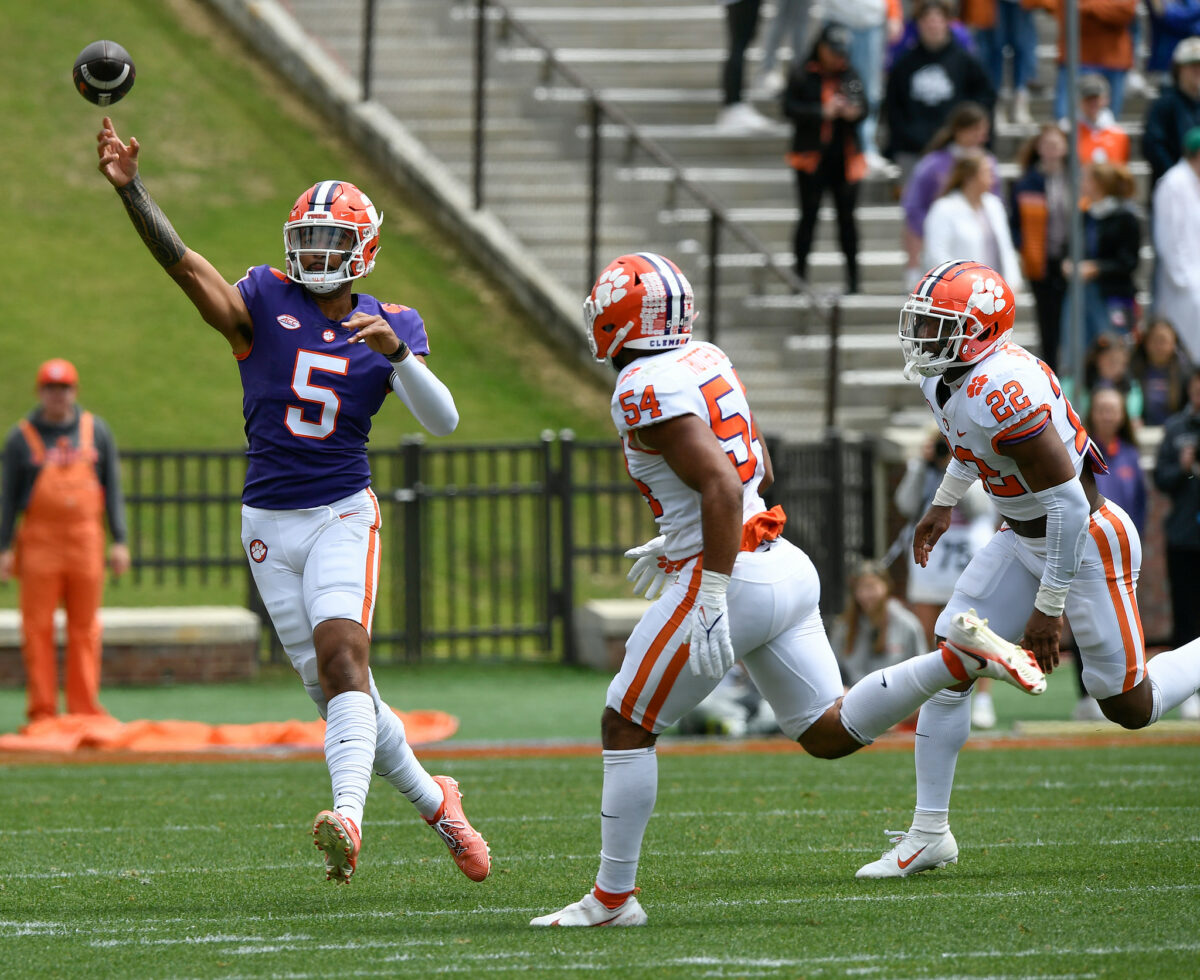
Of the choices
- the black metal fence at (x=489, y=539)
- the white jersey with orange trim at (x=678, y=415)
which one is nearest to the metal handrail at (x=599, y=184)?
the black metal fence at (x=489, y=539)

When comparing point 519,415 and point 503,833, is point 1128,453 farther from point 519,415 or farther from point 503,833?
point 519,415

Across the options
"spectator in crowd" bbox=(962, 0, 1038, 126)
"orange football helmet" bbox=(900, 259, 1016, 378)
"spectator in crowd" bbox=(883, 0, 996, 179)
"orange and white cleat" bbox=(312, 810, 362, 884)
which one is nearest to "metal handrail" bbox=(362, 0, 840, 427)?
"spectator in crowd" bbox=(883, 0, 996, 179)

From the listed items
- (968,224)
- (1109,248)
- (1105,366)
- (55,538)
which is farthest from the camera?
(1109,248)

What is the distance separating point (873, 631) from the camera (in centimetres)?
1108

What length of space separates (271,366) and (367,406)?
1.10ft

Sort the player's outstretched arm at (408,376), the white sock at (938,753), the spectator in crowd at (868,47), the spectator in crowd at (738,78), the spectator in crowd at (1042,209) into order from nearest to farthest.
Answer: the player's outstretched arm at (408,376) → the white sock at (938,753) → the spectator in crowd at (1042,209) → the spectator in crowd at (868,47) → the spectator in crowd at (738,78)

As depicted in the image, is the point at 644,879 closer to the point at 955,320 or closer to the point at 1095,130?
the point at 955,320

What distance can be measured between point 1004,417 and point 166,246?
106 inches

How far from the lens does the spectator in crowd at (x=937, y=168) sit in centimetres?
A: 1370

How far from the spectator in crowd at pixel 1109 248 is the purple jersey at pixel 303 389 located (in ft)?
29.3

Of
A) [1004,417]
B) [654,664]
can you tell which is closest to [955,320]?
[1004,417]

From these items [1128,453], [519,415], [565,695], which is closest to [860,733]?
[1128,453]

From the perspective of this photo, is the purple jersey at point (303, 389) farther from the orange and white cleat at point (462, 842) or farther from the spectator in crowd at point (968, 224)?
the spectator in crowd at point (968, 224)

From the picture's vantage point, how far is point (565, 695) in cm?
1297
